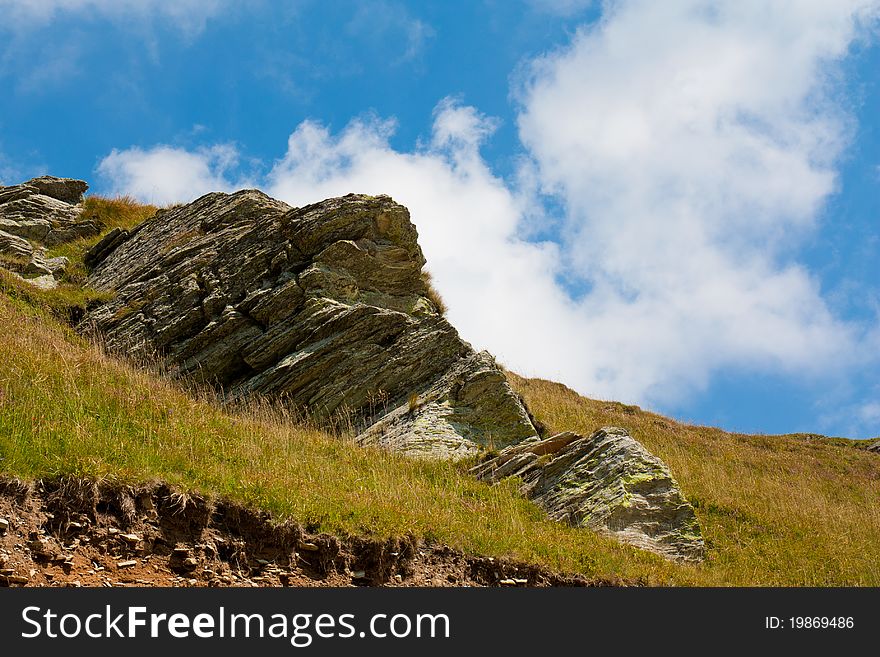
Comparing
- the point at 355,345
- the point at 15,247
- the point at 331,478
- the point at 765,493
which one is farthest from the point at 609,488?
the point at 15,247

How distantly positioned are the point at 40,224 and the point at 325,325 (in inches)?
620

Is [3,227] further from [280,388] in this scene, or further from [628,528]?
[628,528]

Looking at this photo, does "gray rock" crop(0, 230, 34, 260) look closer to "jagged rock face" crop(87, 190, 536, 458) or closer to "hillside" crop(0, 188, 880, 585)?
"jagged rock face" crop(87, 190, 536, 458)

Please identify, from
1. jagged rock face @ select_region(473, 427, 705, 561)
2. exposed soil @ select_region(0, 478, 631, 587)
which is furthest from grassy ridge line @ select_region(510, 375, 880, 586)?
exposed soil @ select_region(0, 478, 631, 587)

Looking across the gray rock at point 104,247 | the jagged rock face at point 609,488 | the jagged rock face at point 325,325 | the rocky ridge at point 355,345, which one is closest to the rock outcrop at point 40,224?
the rocky ridge at point 355,345

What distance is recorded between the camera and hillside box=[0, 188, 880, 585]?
38.2 ft

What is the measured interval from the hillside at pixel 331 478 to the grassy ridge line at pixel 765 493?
67 millimetres

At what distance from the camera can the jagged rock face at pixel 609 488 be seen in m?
15.9

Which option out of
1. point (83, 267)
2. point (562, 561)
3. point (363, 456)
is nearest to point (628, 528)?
point (562, 561)

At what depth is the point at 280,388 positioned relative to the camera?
21.0 m

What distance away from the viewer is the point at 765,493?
72.5ft

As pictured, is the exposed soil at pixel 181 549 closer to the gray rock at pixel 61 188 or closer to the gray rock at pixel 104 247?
the gray rock at pixel 104 247

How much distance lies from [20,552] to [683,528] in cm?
1205

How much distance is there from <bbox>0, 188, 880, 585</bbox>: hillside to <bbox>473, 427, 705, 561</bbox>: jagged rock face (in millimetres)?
591
